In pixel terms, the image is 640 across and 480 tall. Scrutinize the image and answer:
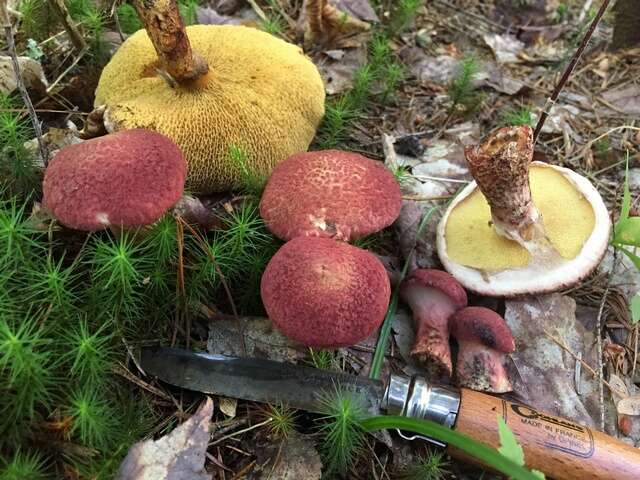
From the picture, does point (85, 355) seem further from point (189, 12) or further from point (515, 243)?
point (189, 12)

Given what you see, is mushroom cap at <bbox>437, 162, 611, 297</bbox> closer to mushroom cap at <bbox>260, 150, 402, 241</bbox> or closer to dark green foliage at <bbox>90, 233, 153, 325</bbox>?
mushroom cap at <bbox>260, 150, 402, 241</bbox>

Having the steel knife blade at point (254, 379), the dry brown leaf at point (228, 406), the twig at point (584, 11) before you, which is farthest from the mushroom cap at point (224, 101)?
the twig at point (584, 11)

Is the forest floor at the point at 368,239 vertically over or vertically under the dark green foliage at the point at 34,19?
under

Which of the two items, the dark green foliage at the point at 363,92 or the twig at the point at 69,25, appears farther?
the dark green foliage at the point at 363,92

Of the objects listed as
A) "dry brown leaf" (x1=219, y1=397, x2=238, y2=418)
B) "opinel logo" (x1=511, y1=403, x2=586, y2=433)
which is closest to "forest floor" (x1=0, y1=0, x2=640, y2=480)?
"dry brown leaf" (x1=219, y1=397, x2=238, y2=418)

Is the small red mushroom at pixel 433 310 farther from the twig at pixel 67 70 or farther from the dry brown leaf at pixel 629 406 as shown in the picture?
the twig at pixel 67 70

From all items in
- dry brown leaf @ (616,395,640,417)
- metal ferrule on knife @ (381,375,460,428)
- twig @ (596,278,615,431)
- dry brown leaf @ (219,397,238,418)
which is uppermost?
metal ferrule on knife @ (381,375,460,428)
